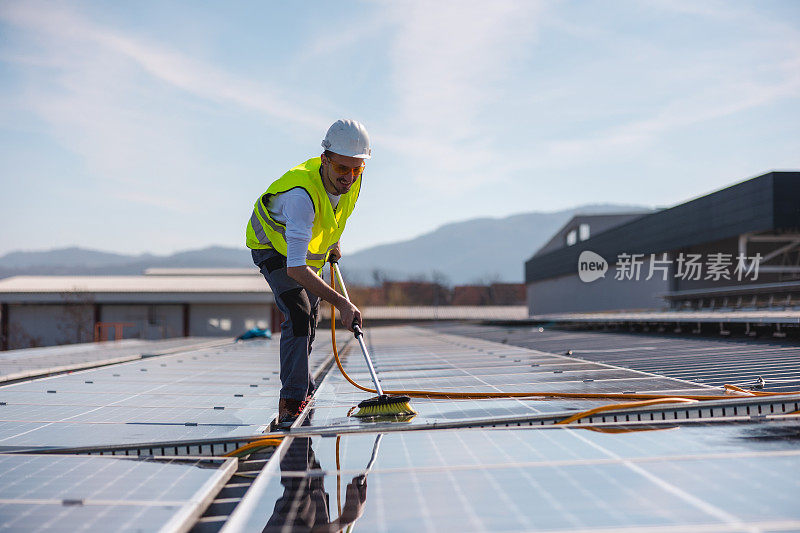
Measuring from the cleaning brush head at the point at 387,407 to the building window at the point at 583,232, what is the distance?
55106 millimetres

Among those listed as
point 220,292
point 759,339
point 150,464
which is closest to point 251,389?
point 150,464

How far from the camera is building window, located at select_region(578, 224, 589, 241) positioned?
57094 millimetres

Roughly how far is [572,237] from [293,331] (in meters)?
57.3

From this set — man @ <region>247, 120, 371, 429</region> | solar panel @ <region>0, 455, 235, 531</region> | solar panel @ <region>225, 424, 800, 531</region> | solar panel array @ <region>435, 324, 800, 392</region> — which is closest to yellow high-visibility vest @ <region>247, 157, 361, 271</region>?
man @ <region>247, 120, 371, 429</region>

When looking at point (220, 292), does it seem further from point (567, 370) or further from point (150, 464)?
point (150, 464)

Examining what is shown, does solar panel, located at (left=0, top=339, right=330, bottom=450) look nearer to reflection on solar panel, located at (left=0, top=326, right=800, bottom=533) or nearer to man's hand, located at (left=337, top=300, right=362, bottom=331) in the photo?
reflection on solar panel, located at (left=0, top=326, right=800, bottom=533)

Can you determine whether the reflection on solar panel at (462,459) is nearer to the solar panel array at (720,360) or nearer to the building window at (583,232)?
the solar panel array at (720,360)

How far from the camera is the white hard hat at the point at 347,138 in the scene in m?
4.38

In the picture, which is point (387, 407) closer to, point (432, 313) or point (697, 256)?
point (697, 256)

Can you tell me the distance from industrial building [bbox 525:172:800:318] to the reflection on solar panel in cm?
1777

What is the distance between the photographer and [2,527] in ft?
7.02

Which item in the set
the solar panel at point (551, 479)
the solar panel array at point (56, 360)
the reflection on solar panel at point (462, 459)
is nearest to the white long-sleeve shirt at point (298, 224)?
the reflection on solar panel at point (462, 459)

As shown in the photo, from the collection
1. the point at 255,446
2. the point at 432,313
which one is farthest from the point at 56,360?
the point at 432,313

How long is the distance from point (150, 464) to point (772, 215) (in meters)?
31.4
